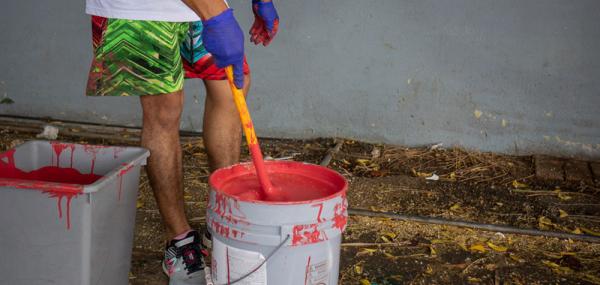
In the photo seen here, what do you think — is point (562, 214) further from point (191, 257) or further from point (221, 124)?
point (191, 257)

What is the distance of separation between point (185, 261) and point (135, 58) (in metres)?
0.73

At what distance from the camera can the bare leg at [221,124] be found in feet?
8.67

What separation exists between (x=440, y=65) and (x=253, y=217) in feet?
7.81

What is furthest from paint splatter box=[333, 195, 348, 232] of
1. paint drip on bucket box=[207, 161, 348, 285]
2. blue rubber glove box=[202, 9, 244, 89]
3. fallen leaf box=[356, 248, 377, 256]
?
fallen leaf box=[356, 248, 377, 256]

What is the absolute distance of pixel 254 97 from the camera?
420 cm

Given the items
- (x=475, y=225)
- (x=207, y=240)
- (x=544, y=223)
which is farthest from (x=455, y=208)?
(x=207, y=240)

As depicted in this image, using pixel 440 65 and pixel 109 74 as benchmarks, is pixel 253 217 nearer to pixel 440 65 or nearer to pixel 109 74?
pixel 109 74

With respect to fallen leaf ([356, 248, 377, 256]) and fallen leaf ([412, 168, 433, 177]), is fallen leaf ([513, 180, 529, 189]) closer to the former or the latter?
fallen leaf ([412, 168, 433, 177])

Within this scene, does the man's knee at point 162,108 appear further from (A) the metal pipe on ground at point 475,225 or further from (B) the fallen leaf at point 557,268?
(B) the fallen leaf at point 557,268

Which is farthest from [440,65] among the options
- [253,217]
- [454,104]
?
[253,217]

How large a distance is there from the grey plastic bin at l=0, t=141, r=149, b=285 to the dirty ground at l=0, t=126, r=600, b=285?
55 centimetres

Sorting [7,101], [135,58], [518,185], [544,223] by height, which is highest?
[135,58]

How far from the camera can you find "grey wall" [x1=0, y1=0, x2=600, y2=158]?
385 centimetres

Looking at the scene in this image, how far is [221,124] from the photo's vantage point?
2.67 m
